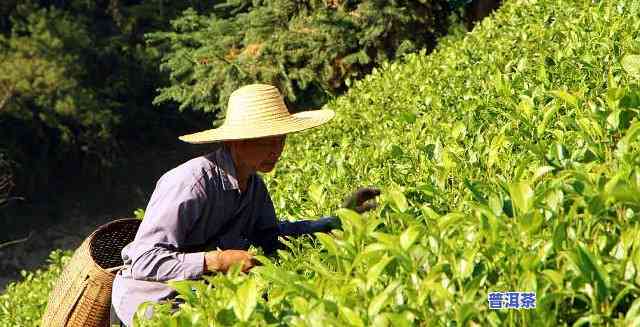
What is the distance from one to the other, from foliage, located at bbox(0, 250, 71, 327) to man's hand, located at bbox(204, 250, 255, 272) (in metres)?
3.11

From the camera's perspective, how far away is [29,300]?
654cm

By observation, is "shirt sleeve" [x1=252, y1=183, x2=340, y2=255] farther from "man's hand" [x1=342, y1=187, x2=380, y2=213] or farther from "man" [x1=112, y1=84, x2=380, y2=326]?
"man's hand" [x1=342, y1=187, x2=380, y2=213]

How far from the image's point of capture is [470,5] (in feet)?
35.4

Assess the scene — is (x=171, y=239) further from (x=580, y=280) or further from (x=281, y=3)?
(x=281, y=3)

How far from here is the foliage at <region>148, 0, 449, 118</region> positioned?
34.5 ft

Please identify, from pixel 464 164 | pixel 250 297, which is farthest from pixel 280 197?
pixel 250 297

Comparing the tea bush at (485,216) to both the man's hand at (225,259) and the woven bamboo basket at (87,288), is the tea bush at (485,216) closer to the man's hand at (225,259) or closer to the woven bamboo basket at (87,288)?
the man's hand at (225,259)

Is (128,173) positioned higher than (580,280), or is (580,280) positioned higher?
(580,280)

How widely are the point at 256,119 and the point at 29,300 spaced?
153 inches

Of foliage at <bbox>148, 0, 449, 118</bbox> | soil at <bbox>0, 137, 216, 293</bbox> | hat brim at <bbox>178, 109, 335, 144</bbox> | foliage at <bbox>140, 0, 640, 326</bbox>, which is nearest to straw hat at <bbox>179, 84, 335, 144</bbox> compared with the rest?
hat brim at <bbox>178, 109, 335, 144</bbox>

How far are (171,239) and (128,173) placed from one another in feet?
59.4

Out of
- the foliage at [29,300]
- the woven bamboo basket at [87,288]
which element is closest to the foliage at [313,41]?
the foliage at [29,300]

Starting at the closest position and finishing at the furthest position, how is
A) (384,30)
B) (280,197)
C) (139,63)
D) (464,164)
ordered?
(464,164) < (280,197) < (384,30) < (139,63)

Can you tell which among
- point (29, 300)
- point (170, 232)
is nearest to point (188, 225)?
point (170, 232)
